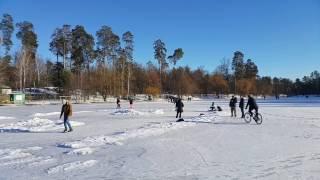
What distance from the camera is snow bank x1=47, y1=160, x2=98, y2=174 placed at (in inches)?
344

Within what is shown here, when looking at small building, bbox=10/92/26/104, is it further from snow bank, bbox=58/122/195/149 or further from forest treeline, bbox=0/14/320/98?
snow bank, bbox=58/122/195/149

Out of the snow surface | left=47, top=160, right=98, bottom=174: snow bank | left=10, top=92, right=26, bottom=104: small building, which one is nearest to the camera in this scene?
the snow surface

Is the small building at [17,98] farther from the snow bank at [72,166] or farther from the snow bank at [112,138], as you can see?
the snow bank at [72,166]

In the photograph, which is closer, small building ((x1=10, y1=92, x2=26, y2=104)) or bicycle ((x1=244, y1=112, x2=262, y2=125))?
bicycle ((x1=244, y1=112, x2=262, y2=125))

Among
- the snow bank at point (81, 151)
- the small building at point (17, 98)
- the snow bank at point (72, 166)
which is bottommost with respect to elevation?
the snow bank at point (72, 166)

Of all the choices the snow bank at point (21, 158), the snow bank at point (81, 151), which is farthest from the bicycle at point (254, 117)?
the snow bank at point (21, 158)

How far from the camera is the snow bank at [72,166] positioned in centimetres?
873

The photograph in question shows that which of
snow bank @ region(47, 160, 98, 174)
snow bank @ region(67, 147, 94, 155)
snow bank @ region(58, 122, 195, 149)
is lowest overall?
snow bank @ region(47, 160, 98, 174)

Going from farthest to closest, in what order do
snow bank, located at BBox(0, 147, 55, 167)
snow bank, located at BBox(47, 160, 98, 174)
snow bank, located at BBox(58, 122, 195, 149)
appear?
1. snow bank, located at BBox(58, 122, 195, 149)
2. snow bank, located at BBox(0, 147, 55, 167)
3. snow bank, located at BBox(47, 160, 98, 174)

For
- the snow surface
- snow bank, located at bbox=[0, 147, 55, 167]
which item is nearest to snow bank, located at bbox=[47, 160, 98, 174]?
the snow surface

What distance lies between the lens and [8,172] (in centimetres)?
862

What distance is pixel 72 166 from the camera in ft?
29.8

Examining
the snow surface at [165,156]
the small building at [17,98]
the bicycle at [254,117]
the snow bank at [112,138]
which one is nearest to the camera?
the snow surface at [165,156]

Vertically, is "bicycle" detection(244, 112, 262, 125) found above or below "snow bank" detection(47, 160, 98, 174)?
above
